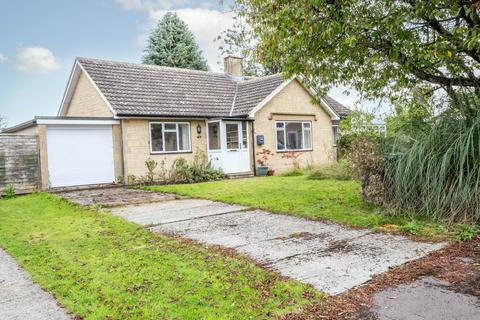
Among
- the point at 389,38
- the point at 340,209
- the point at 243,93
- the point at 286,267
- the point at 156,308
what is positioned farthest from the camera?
the point at 243,93

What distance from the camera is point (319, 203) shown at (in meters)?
8.76

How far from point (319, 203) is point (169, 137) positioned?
30.2 feet

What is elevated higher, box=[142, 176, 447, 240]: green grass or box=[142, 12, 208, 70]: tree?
box=[142, 12, 208, 70]: tree

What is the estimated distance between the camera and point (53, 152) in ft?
45.5

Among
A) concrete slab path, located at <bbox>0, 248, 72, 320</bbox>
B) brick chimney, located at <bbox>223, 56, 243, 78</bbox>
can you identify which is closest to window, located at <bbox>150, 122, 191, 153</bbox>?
brick chimney, located at <bbox>223, 56, 243, 78</bbox>

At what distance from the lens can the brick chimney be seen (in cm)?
2230

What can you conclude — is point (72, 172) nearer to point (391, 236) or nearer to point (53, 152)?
point (53, 152)

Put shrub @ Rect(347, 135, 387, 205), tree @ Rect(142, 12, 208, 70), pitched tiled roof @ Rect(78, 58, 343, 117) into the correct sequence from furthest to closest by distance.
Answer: tree @ Rect(142, 12, 208, 70)
pitched tiled roof @ Rect(78, 58, 343, 117)
shrub @ Rect(347, 135, 387, 205)

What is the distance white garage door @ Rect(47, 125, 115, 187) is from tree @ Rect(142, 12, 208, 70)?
19926mm

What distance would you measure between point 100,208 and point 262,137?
1007cm

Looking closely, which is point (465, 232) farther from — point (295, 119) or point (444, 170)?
point (295, 119)

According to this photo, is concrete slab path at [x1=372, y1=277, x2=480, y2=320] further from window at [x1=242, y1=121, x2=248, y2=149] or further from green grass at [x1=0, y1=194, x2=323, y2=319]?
window at [x1=242, y1=121, x2=248, y2=149]

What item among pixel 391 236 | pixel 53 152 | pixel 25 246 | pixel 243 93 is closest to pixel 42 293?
pixel 25 246

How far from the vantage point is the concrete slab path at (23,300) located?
11.6ft
